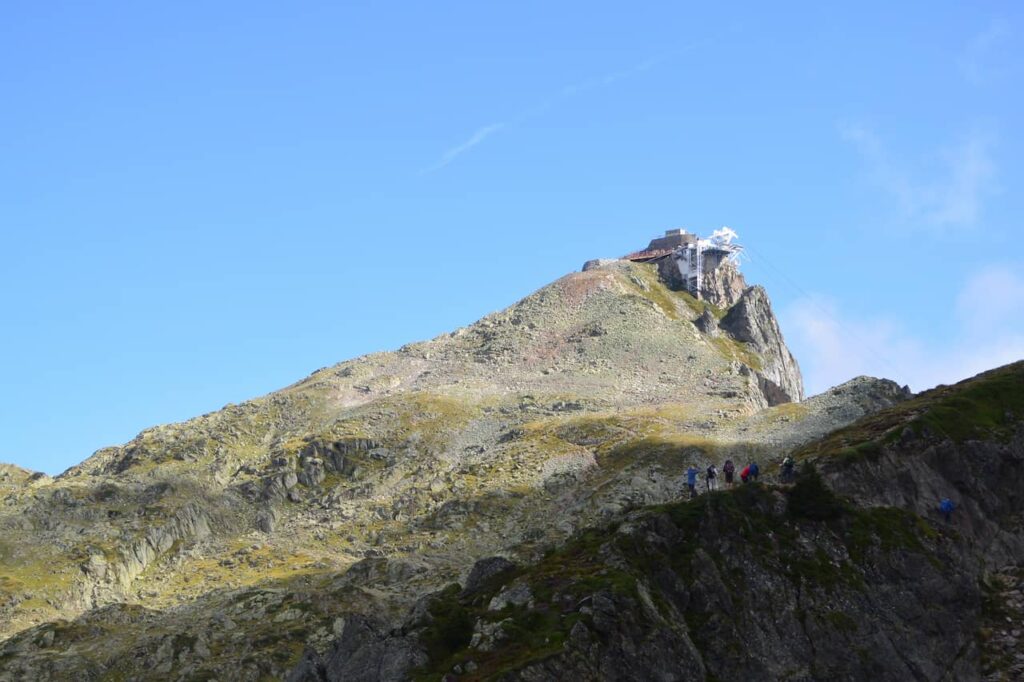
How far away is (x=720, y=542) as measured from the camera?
8444 cm

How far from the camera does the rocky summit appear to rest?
78.7 m

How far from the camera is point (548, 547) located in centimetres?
11500

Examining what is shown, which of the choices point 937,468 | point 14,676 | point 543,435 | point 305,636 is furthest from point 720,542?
point 543,435

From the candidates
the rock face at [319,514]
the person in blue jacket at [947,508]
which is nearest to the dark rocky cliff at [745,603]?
the person in blue jacket at [947,508]

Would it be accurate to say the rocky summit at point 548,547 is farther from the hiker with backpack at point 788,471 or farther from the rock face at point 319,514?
the hiker with backpack at point 788,471

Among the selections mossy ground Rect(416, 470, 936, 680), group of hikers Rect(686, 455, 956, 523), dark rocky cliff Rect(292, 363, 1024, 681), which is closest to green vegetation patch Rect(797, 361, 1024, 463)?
group of hikers Rect(686, 455, 956, 523)

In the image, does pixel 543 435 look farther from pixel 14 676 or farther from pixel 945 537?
pixel 945 537

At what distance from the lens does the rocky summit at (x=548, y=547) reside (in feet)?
258

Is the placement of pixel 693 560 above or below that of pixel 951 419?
below

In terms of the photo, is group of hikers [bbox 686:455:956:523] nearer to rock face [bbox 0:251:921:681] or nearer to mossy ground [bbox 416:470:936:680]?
mossy ground [bbox 416:470:936:680]

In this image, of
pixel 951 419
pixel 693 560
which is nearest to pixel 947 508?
pixel 951 419

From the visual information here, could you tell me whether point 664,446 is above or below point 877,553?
above

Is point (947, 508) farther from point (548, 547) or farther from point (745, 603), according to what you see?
point (548, 547)

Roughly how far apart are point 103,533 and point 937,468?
101982mm
